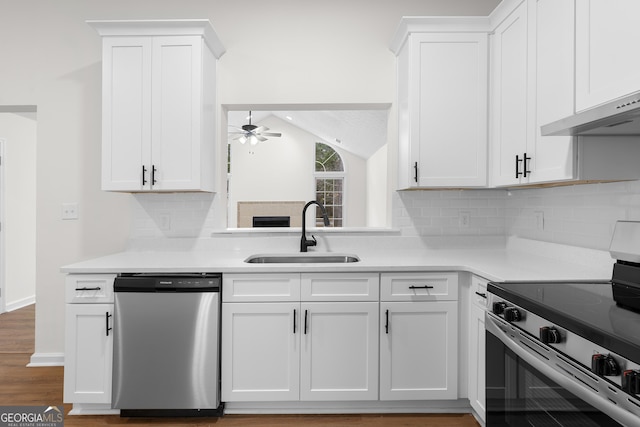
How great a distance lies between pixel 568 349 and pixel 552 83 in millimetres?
1296

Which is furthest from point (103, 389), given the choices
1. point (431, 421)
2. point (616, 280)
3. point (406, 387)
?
point (616, 280)

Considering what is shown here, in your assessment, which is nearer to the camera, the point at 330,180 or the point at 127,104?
the point at 127,104

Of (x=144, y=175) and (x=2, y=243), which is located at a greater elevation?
(x=144, y=175)

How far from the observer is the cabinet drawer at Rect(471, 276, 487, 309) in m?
1.91

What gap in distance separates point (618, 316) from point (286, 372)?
5.12 feet

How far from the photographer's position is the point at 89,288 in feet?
6.83

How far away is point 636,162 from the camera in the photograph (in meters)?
1.67

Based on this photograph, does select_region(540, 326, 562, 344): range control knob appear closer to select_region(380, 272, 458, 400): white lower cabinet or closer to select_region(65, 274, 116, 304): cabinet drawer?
select_region(380, 272, 458, 400): white lower cabinet

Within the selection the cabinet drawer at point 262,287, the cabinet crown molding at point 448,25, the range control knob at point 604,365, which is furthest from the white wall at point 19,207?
the range control knob at point 604,365

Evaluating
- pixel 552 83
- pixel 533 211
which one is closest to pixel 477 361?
pixel 533 211

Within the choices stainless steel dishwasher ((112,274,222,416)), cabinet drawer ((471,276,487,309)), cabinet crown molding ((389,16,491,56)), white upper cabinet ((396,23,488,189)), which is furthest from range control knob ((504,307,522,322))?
cabinet crown molding ((389,16,491,56))

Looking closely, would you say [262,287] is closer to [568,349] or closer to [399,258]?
[399,258]

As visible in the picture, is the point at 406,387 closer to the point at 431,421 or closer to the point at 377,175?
the point at 431,421

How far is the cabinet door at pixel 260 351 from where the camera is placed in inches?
82.8
